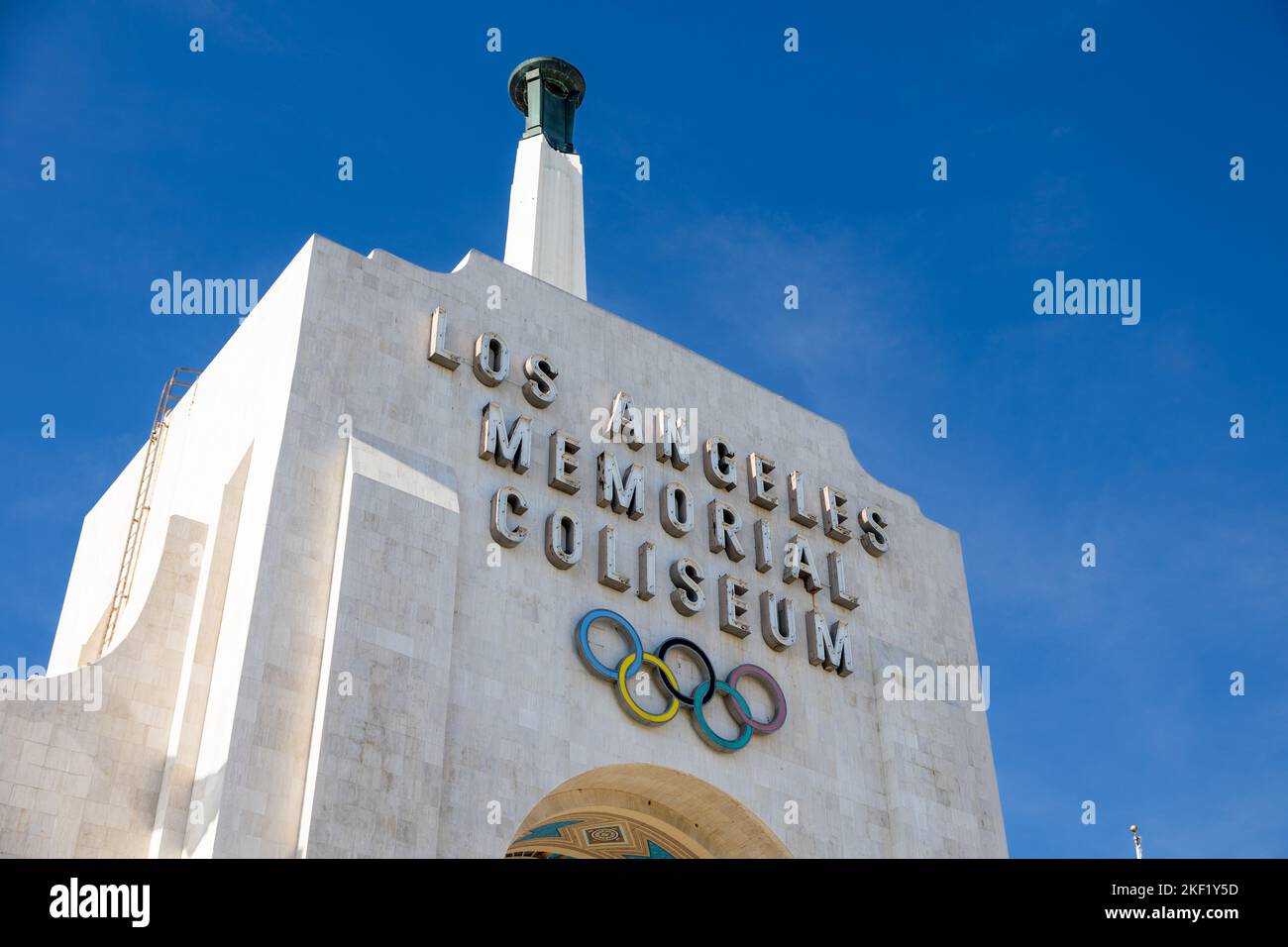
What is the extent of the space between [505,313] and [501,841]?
11133 millimetres

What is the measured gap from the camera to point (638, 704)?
1094 inches

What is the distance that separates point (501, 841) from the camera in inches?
973

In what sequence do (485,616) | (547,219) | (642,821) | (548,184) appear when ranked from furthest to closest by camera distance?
(548,184)
(547,219)
(642,821)
(485,616)

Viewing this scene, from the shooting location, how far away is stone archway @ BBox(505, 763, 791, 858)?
2778 centimetres

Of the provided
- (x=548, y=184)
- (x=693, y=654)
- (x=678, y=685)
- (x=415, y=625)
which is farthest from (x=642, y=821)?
(x=548, y=184)

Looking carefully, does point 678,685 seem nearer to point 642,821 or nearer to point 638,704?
point 638,704

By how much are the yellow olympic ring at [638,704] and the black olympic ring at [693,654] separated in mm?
64

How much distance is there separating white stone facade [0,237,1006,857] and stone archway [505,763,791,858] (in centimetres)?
39

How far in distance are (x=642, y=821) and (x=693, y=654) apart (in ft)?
11.1

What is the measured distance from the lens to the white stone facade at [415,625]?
23328 millimetres

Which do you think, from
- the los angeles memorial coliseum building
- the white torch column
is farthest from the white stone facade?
the white torch column

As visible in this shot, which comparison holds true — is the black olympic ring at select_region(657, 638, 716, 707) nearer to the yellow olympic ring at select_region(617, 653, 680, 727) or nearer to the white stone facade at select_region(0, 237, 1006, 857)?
the yellow olympic ring at select_region(617, 653, 680, 727)
